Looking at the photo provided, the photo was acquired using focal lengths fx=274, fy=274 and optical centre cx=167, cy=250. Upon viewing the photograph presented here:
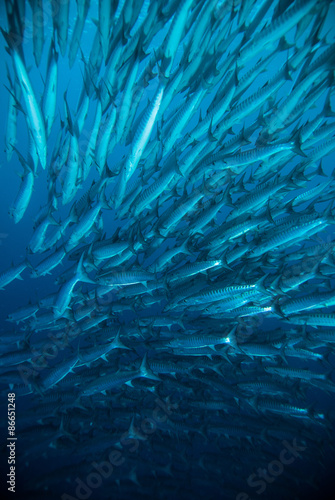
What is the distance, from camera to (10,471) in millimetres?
5648

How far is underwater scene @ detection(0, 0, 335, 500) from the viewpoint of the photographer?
326 cm

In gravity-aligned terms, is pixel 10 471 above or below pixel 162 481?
above

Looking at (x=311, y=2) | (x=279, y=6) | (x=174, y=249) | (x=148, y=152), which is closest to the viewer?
(x=311, y=2)

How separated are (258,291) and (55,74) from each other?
4048 mm

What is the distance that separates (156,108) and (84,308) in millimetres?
3868

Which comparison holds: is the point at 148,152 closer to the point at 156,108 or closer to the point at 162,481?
the point at 156,108

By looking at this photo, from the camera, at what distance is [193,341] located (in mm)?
5043

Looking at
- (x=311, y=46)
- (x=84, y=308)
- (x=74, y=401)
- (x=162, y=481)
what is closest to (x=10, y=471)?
(x=74, y=401)

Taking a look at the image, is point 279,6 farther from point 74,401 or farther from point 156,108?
point 74,401

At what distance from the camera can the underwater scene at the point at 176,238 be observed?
3257 mm

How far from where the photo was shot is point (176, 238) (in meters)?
5.27

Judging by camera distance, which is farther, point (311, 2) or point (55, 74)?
point (55, 74)

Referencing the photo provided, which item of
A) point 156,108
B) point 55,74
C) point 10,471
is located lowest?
point 10,471

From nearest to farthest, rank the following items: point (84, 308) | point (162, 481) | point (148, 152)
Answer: point (148, 152)
point (84, 308)
point (162, 481)
